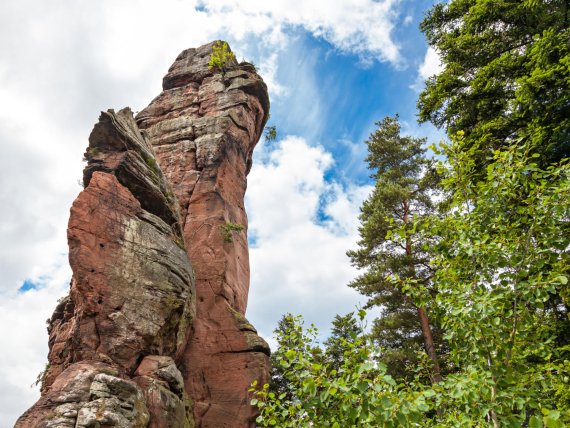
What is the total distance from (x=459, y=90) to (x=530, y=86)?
12.5ft

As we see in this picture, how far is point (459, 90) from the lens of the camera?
50.4ft

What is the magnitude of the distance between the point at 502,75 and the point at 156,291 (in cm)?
1443

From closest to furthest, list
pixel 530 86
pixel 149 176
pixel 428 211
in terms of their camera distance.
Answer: pixel 530 86 < pixel 149 176 < pixel 428 211

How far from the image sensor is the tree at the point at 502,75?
38.0 ft

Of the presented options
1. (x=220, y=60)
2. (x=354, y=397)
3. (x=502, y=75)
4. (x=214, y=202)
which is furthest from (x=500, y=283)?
(x=220, y=60)

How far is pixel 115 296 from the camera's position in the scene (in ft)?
42.3

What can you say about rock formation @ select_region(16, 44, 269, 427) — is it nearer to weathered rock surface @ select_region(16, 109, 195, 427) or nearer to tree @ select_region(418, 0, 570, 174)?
weathered rock surface @ select_region(16, 109, 195, 427)

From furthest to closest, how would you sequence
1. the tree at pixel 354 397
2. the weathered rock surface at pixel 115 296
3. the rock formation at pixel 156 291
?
the rock formation at pixel 156 291 < the weathered rock surface at pixel 115 296 < the tree at pixel 354 397

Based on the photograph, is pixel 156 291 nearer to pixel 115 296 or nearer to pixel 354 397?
pixel 115 296

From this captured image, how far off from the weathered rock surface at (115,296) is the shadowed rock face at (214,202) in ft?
5.52

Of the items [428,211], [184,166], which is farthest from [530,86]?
[184,166]

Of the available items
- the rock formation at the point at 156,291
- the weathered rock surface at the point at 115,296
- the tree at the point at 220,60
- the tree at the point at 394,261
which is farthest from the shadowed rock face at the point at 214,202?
the tree at the point at 394,261

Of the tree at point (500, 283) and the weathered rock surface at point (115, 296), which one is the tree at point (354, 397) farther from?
the weathered rock surface at point (115, 296)

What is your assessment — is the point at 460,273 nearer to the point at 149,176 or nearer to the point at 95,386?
the point at 95,386
